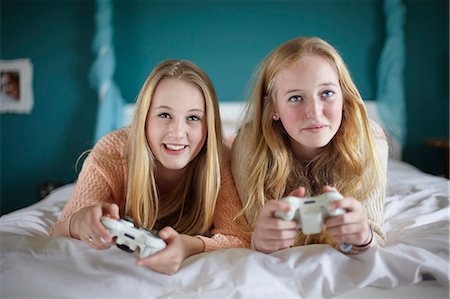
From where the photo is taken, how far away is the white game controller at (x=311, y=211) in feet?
2.15

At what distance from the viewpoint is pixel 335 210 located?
2.14 ft

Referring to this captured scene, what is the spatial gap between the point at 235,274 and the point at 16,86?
2.67 m

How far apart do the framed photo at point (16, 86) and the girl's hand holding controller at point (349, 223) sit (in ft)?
8.72

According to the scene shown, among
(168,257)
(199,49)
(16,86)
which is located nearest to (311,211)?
(168,257)

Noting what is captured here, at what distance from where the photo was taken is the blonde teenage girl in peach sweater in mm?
971

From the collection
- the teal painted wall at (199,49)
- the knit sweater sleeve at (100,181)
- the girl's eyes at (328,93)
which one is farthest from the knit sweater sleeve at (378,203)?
the teal painted wall at (199,49)

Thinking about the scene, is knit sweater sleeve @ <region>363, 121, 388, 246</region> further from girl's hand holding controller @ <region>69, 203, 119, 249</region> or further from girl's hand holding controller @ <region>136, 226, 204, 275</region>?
girl's hand holding controller @ <region>69, 203, 119, 249</region>

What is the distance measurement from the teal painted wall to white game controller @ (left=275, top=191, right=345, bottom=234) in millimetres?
2022

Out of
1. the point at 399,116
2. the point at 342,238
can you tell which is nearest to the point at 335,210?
the point at 342,238

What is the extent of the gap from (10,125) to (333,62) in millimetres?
2558

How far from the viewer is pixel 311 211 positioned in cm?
66

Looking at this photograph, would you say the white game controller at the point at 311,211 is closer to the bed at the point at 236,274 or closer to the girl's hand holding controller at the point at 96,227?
the bed at the point at 236,274

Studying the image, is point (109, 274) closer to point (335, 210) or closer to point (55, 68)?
point (335, 210)

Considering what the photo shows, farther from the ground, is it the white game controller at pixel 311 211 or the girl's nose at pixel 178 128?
the girl's nose at pixel 178 128
